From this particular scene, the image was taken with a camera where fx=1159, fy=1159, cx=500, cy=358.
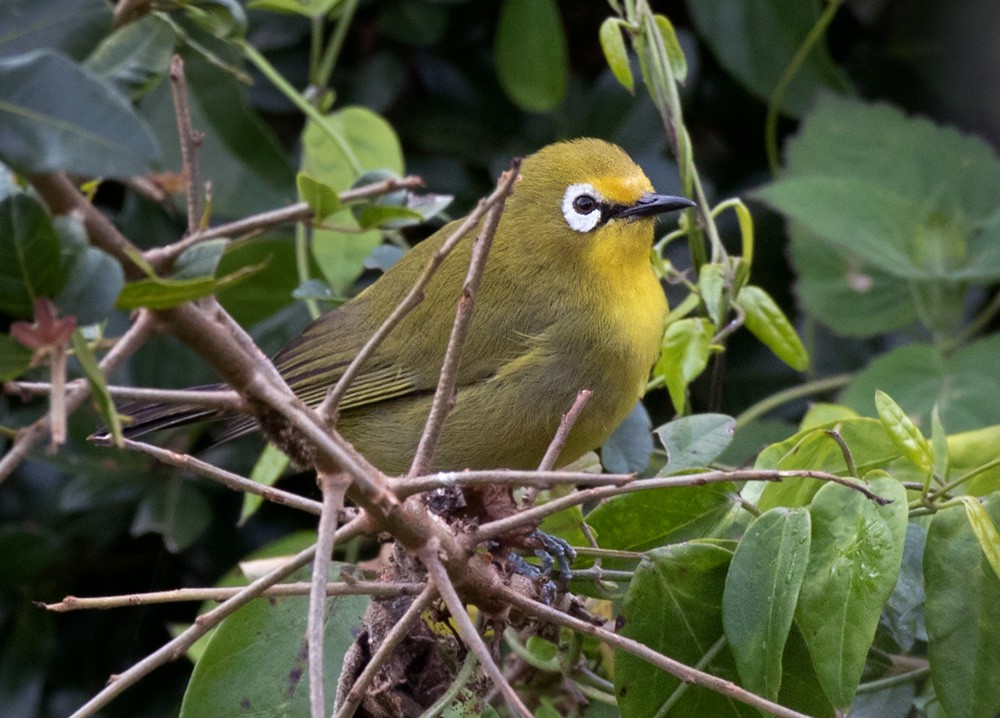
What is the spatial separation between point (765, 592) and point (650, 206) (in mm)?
1039

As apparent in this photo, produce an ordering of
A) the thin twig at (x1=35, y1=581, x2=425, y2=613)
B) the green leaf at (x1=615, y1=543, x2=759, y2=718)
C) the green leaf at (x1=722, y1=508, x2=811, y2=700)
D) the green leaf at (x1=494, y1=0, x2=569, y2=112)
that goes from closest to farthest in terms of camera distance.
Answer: the thin twig at (x1=35, y1=581, x2=425, y2=613)
the green leaf at (x1=722, y1=508, x2=811, y2=700)
the green leaf at (x1=615, y1=543, x2=759, y2=718)
the green leaf at (x1=494, y1=0, x2=569, y2=112)

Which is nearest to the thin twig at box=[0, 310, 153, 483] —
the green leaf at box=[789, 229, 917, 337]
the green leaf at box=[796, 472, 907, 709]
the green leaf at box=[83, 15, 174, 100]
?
the green leaf at box=[83, 15, 174, 100]

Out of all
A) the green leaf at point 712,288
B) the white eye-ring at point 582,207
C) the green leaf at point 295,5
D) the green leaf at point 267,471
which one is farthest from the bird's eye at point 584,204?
the green leaf at point 267,471

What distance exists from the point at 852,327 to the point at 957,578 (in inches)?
58.4

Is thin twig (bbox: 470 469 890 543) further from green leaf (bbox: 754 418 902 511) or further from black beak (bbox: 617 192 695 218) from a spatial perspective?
black beak (bbox: 617 192 695 218)

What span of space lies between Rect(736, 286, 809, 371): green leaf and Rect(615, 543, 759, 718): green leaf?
1.75ft

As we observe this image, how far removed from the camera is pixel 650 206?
2189 millimetres

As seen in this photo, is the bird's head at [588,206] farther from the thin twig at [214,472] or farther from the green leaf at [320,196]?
the thin twig at [214,472]

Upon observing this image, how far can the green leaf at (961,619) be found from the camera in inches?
51.9

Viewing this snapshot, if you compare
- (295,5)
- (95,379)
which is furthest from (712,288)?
(95,379)

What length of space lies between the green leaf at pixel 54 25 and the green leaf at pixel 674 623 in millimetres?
908

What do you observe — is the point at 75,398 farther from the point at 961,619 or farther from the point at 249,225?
the point at 961,619

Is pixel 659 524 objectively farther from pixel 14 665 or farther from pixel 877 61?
pixel 877 61

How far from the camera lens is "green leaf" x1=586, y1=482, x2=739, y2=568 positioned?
1.48m
